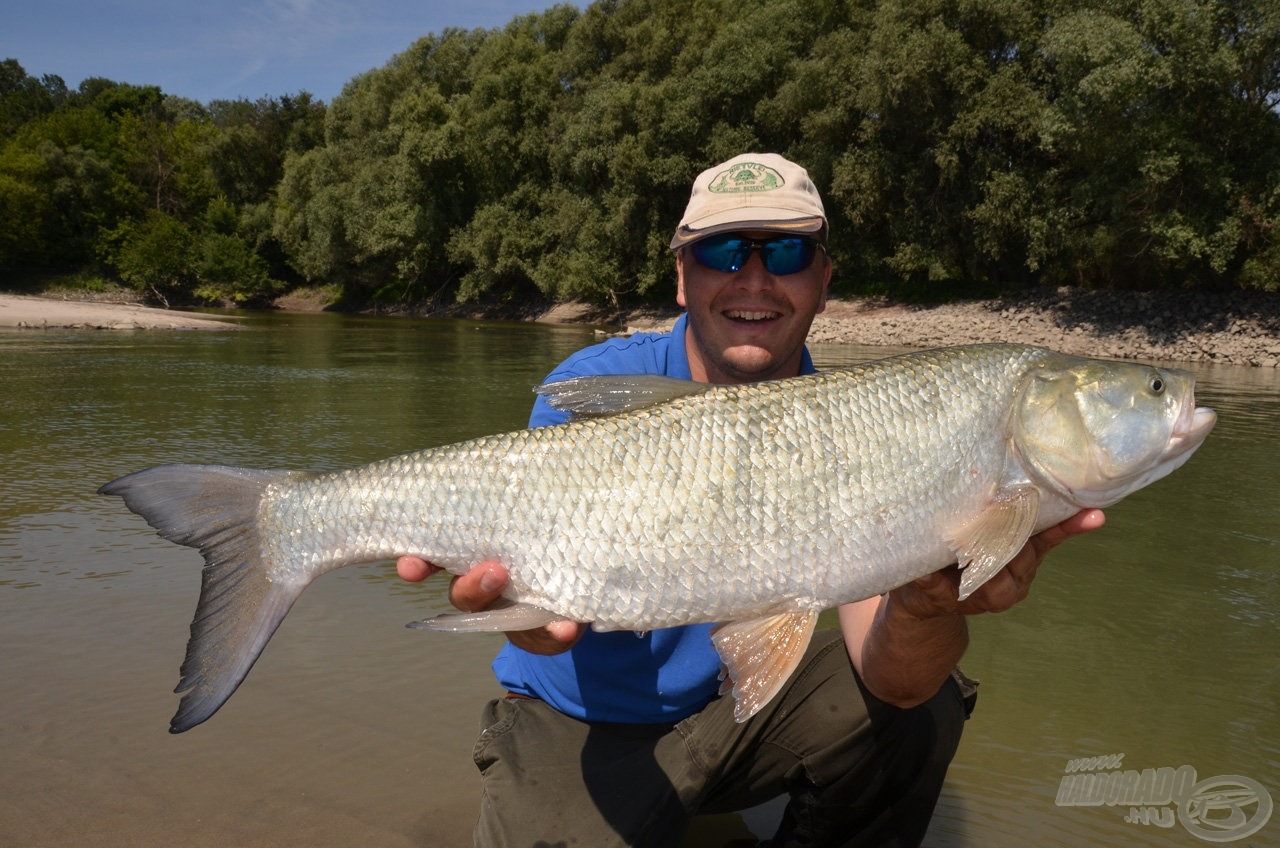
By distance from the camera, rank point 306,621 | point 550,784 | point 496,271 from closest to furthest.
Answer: point 550,784 < point 306,621 < point 496,271

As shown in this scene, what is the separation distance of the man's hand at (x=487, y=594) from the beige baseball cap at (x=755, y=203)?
4.82 feet

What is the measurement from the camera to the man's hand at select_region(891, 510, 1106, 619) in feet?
7.38

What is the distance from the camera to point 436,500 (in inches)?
89.1

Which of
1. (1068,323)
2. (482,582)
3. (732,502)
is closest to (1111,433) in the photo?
(732,502)

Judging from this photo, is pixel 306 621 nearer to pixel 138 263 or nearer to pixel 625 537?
pixel 625 537

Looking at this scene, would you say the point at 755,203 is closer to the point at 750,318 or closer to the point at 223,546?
the point at 750,318

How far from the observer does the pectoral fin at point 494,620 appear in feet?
6.95

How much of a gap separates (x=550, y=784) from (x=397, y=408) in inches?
366

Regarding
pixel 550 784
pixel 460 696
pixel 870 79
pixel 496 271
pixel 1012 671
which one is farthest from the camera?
pixel 496 271

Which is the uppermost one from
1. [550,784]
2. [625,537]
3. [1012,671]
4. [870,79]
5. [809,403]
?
[870,79]

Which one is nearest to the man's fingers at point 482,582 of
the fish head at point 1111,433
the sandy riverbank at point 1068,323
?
the fish head at point 1111,433

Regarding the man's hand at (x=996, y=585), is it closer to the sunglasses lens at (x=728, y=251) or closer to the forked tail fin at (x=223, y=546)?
the sunglasses lens at (x=728, y=251)

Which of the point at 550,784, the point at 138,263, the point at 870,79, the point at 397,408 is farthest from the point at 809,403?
the point at 138,263

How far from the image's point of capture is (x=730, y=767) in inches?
109
